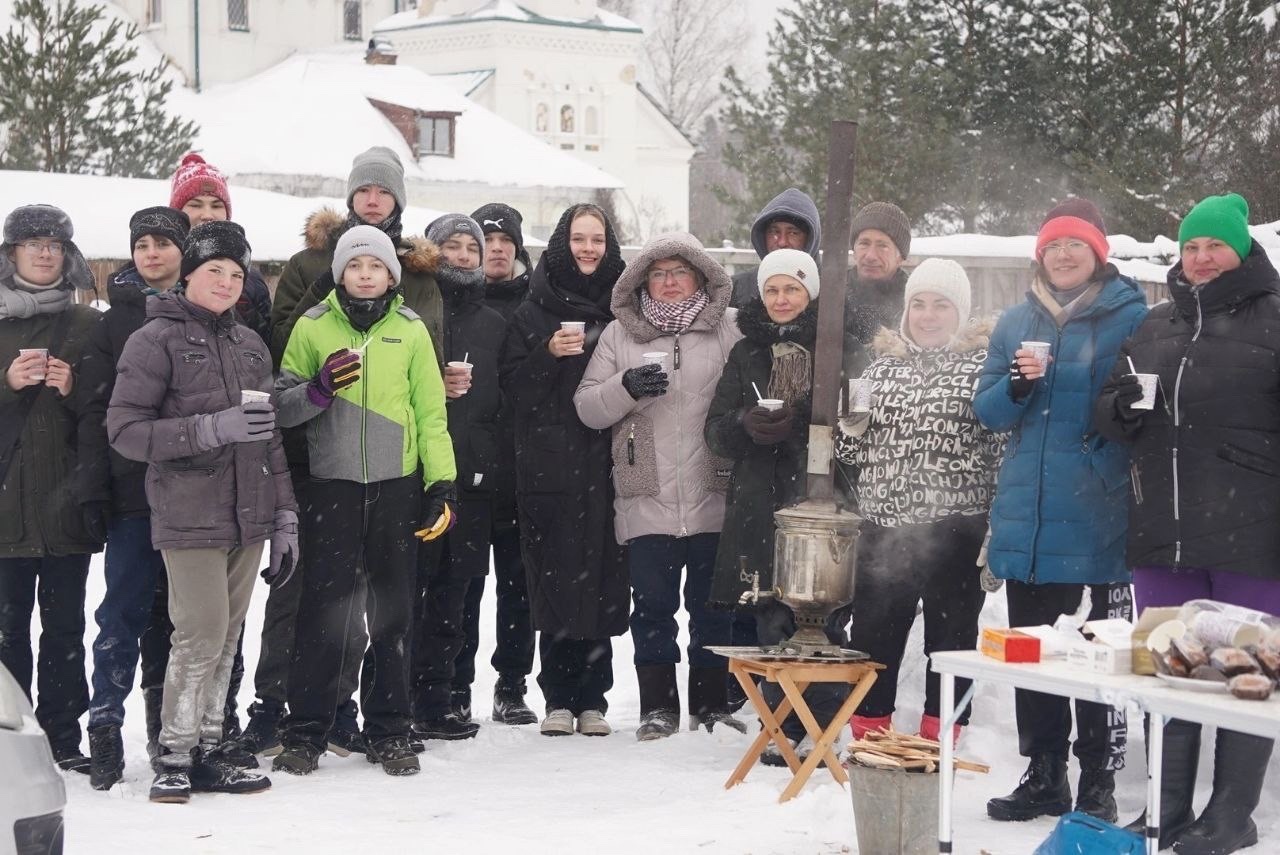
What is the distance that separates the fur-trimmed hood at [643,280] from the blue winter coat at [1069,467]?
1.47 meters

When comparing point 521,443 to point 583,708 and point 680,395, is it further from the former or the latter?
point 583,708

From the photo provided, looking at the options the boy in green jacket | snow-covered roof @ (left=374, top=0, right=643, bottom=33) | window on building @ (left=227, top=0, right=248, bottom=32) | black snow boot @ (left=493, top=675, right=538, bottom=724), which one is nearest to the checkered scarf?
the boy in green jacket

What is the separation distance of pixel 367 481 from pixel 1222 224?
3178 mm

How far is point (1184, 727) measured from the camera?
200 inches

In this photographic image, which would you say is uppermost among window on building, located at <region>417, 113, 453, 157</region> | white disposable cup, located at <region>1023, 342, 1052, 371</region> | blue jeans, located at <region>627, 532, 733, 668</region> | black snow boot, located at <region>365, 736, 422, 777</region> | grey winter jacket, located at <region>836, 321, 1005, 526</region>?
window on building, located at <region>417, 113, 453, 157</region>

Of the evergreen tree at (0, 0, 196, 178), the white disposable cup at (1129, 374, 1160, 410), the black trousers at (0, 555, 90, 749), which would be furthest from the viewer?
the evergreen tree at (0, 0, 196, 178)

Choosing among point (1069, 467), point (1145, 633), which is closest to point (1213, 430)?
point (1069, 467)

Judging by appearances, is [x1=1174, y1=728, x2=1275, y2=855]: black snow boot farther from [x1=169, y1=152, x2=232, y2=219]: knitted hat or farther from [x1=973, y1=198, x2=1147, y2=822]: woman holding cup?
[x1=169, y1=152, x2=232, y2=219]: knitted hat

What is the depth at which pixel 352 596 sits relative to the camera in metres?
6.14

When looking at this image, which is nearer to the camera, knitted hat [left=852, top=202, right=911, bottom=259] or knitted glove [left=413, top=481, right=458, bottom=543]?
knitted glove [left=413, top=481, right=458, bottom=543]

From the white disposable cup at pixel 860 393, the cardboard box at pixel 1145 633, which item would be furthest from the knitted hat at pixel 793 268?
the cardboard box at pixel 1145 633

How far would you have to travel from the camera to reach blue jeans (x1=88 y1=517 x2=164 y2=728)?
5.80m

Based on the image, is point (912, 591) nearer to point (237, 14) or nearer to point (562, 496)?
point (562, 496)

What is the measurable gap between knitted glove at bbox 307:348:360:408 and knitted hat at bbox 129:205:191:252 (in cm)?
76
